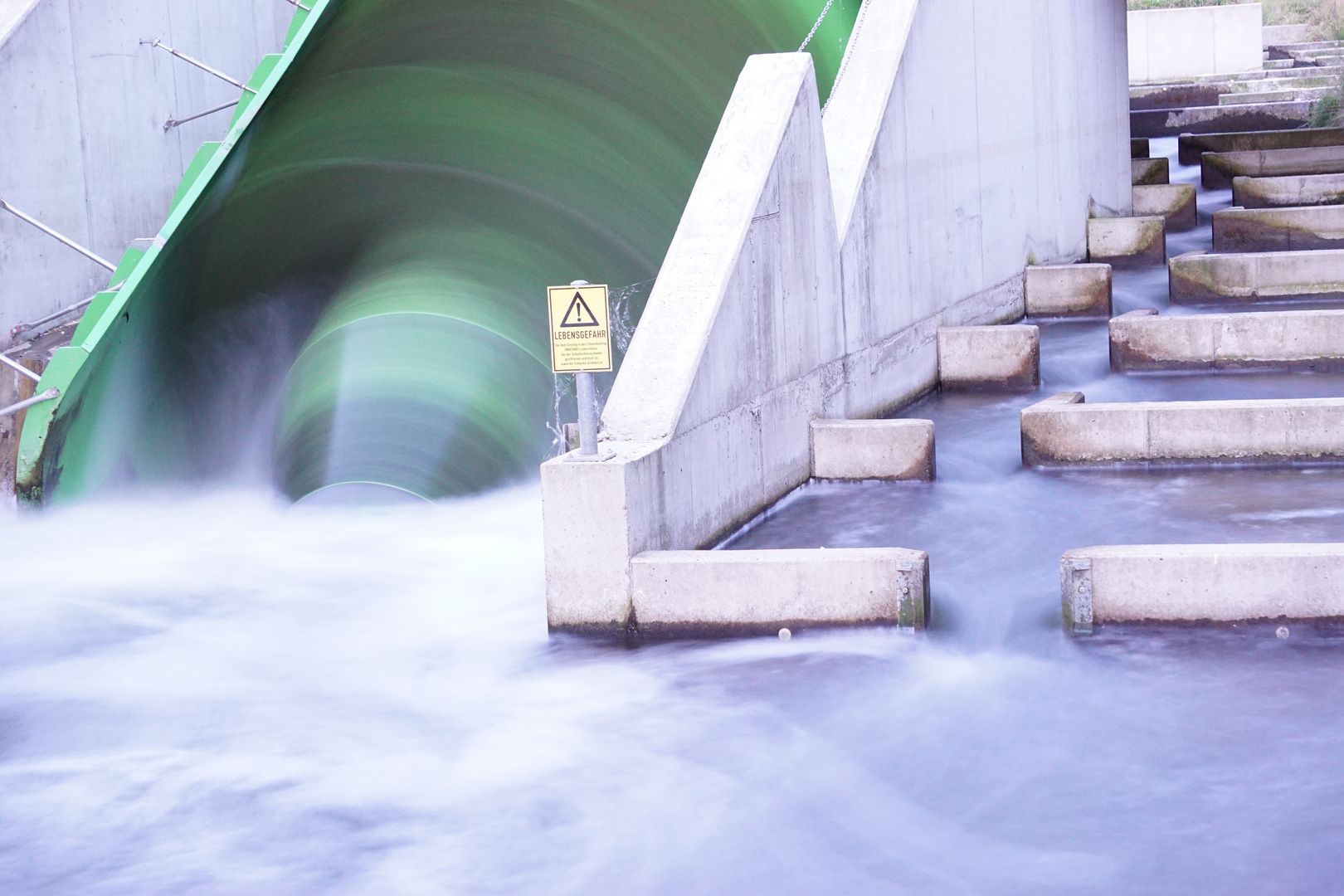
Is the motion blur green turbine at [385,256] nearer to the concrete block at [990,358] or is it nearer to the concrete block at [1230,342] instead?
the concrete block at [990,358]

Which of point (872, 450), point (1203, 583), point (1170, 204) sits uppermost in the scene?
point (1170, 204)

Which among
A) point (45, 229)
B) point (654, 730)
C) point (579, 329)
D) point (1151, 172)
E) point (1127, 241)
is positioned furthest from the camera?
point (1151, 172)

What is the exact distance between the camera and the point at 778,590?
22.4 ft

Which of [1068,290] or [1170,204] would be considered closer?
Answer: [1068,290]

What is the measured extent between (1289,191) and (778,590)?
16811 mm

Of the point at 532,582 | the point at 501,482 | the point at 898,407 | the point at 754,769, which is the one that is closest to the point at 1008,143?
the point at 898,407

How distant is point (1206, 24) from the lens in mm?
37375

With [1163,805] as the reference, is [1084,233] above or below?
above

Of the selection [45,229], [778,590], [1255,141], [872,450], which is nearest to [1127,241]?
[1255,141]

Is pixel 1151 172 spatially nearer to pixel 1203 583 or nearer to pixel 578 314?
pixel 1203 583

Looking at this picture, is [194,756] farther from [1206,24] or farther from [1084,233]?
[1206,24]

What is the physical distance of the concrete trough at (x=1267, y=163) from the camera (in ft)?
74.8

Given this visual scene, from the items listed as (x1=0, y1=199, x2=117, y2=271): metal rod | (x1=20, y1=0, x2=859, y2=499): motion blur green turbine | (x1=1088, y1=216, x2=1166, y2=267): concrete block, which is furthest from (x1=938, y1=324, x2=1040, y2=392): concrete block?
(x1=0, y1=199, x2=117, y2=271): metal rod

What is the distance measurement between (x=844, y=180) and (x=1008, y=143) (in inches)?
200
